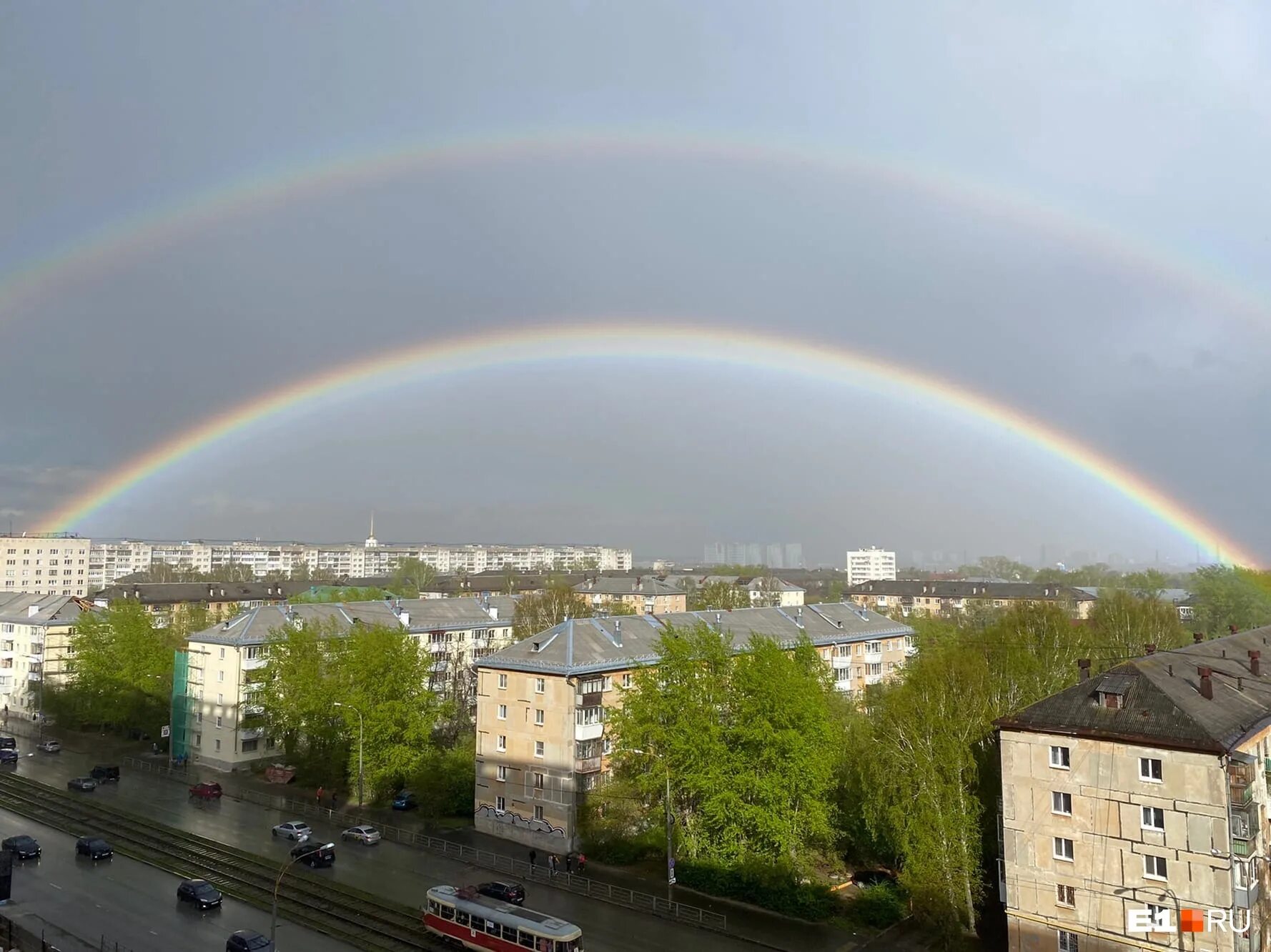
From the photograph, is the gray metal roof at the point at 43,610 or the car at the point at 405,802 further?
the gray metal roof at the point at 43,610

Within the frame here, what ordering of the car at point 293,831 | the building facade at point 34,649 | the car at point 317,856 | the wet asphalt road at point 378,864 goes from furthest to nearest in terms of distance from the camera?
the building facade at point 34,649 → the car at point 293,831 → the car at point 317,856 → the wet asphalt road at point 378,864

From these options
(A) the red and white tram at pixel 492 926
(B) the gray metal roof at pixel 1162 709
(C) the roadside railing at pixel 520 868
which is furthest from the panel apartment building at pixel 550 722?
(B) the gray metal roof at pixel 1162 709

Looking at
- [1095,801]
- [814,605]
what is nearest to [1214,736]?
[1095,801]

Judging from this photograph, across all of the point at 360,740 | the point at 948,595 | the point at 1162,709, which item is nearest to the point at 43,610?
the point at 360,740

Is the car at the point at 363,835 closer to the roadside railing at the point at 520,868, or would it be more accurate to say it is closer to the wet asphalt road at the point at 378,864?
the wet asphalt road at the point at 378,864

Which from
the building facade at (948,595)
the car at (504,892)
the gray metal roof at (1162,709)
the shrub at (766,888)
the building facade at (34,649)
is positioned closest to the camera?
the gray metal roof at (1162,709)

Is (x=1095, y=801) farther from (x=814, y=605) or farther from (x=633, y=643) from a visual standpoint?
(x=814, y=605)

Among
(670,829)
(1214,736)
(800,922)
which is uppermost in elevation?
(1214,736)

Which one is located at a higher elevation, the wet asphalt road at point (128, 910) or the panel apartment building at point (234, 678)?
the panel apartment building at point (234, 678)
